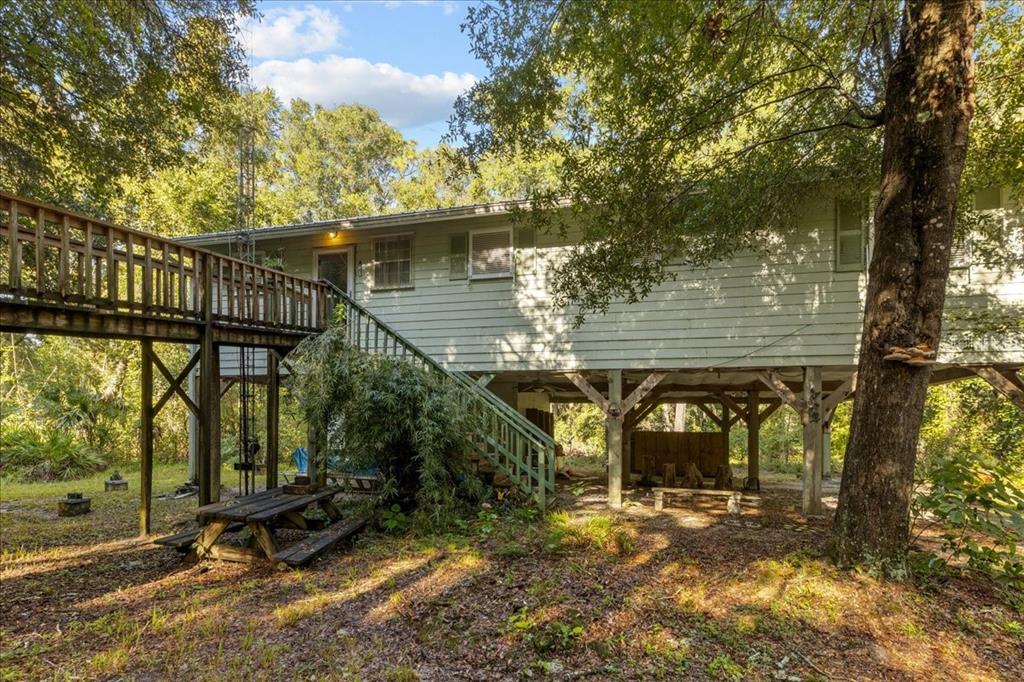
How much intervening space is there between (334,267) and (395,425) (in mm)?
5099

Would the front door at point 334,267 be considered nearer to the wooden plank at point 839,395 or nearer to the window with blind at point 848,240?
the window with blind at point 848,240

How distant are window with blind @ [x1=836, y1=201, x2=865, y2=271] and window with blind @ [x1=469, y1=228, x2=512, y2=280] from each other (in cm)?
521

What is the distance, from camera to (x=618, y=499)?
344 inches

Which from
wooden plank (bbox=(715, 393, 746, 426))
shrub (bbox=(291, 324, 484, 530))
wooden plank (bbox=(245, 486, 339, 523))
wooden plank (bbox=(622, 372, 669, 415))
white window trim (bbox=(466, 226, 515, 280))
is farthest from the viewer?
wooden plank (bbox=(715, 393, 746, 426))

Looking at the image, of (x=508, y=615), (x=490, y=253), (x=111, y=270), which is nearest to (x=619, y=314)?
(x=490, y=253)

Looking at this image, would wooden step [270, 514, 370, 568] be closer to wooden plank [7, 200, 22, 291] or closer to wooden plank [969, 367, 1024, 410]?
wooden plank [7, 200, 22, 291]

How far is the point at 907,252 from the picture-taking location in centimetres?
473

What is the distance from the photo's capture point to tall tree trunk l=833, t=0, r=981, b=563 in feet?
15.0

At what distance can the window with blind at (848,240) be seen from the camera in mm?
7879

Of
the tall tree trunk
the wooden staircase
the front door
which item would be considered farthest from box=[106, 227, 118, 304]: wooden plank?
the tall tree trunk

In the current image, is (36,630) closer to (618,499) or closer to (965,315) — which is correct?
(618,499)

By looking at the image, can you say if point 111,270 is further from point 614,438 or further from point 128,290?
point 614,438

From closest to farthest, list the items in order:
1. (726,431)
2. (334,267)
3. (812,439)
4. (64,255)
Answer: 1. (64,255)
2. (812,439)
3. (334,267)
4. (726,431)

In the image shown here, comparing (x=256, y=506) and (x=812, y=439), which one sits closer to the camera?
(x=256, y=506)
